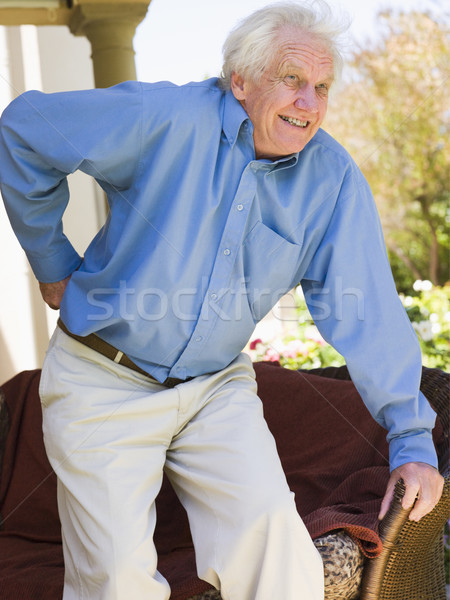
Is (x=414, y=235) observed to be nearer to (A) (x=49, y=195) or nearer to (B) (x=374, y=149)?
(B) (x=374, y=149)

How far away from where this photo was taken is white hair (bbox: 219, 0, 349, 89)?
6.52 ft

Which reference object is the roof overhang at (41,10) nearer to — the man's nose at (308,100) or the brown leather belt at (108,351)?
the man's nose at (308,100)

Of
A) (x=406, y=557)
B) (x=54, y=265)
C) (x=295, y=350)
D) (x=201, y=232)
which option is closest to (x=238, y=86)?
(x=201, y=232)

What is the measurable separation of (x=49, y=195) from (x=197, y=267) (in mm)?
497

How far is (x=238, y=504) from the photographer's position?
1851 millimetres

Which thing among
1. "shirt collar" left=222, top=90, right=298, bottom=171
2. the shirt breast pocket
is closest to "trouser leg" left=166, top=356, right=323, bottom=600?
the shirt breast pocket

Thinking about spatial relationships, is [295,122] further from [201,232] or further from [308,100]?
[201,232]

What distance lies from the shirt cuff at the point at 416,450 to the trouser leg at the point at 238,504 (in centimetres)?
35

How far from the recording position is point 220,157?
6.64 ft

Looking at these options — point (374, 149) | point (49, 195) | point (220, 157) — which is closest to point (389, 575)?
point (220, 157)

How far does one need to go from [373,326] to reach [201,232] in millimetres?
554

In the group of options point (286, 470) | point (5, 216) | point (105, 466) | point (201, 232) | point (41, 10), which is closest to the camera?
point (105, 466)

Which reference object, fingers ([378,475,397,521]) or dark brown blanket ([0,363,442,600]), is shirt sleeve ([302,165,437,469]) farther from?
dark brown blanket ([0,363,442,600])

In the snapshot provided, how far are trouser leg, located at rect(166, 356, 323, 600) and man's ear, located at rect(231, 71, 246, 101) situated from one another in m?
0.79
